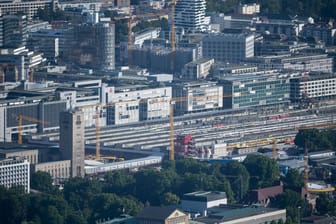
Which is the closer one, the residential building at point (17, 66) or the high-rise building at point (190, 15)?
the residential building at point (17, 66)

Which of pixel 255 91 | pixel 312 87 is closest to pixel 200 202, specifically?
pixel 255 91

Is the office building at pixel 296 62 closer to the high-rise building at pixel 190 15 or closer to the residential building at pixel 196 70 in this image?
the residential building at pixel 196 70

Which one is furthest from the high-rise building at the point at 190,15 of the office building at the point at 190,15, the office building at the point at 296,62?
the office building at the point at 296,62

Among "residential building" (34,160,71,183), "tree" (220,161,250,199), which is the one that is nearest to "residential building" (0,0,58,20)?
"residential building" (34,160,71,183)

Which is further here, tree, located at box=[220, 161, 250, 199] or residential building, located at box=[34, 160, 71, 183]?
residential building, located at box=[34, 160, 71, 183]

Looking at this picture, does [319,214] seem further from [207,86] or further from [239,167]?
[207,86]

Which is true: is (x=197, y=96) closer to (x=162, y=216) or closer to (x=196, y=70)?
(x=196, y=70)

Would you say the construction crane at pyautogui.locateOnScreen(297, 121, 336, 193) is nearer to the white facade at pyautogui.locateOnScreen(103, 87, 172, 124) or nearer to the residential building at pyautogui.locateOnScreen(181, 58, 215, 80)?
the white facade at pyautogui.locateOnScreen(103, 87, 172, 124)
